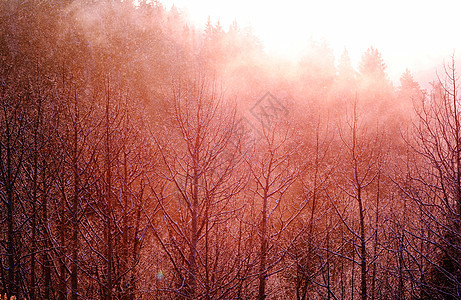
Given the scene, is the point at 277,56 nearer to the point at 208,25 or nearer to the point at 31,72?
the point at 208,25

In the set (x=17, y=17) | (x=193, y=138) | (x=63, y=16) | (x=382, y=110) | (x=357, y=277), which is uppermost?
(x=63, y=16)

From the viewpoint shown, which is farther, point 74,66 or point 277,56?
point 277,56

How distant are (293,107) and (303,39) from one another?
970 inches

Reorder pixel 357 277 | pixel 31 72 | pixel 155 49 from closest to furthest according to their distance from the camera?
pixel 357 277 → pixel 31 72 → pixel 155 49

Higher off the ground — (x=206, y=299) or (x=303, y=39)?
(x=303, y=39)

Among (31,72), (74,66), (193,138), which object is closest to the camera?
(193,138)

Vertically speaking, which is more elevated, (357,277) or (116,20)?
(116,20)

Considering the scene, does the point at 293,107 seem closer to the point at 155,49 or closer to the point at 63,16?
the point at 155,49

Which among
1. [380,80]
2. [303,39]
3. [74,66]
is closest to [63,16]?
[74,66]

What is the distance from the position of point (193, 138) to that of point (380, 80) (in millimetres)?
71160

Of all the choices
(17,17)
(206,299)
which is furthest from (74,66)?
(206,299)

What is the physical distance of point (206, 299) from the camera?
5723 millimetres

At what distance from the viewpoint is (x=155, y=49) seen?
231 ft

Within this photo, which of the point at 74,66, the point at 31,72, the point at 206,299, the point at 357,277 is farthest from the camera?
the point at 74,66
